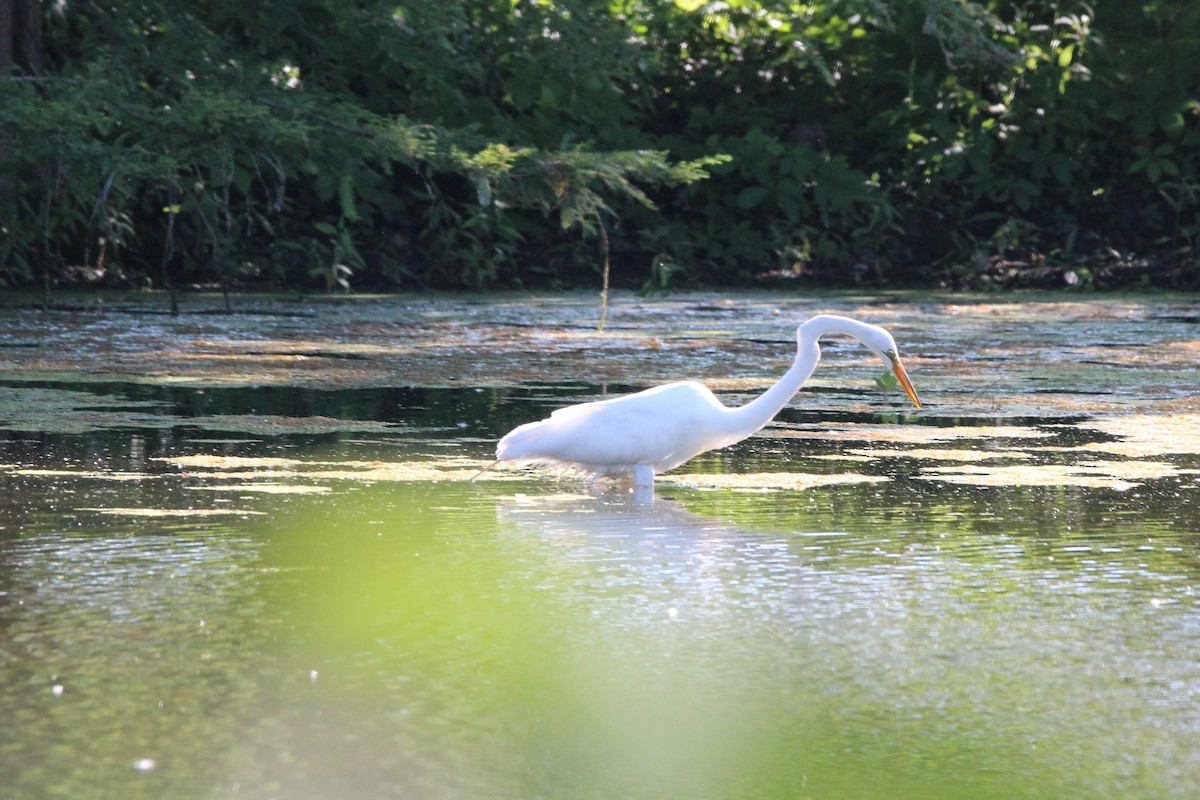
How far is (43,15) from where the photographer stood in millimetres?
12953

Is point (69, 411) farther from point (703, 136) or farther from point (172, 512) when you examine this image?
point (703, 136)

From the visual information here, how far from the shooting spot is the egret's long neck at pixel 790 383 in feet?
18.1

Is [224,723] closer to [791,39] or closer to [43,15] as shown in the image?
[43,15]

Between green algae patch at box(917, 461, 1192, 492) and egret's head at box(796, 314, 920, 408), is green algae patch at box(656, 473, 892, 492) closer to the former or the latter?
green algae patch at box(917, 461, 1192, 492)

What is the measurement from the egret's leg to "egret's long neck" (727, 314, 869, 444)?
29 cm

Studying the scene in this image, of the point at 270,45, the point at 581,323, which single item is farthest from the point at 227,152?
the point at 270,45

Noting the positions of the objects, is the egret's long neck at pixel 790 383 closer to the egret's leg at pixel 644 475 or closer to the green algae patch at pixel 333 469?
the egret's leg at pixel 644 475

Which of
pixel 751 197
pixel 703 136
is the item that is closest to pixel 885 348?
pixel 751 197

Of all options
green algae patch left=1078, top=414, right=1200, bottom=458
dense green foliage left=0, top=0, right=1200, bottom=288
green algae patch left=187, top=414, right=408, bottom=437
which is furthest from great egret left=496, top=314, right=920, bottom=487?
dense green foliage left=0, top=0, right=1200, bottom=288

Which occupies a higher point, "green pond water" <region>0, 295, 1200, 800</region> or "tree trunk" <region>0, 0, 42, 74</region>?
"tree trunk" <region>0, 0, 42, 74</region>

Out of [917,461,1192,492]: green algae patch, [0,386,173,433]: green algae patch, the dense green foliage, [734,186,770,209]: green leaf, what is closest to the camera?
[917,461,1192,492]: green algae patch

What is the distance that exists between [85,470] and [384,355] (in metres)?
3.59

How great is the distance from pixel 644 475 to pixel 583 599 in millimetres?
1537

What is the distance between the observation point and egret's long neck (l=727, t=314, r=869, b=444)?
18.1ft
